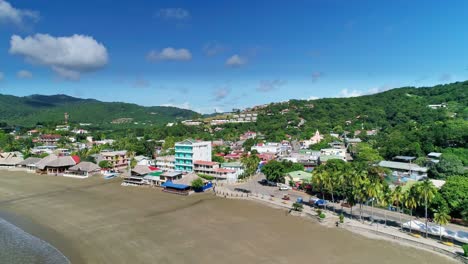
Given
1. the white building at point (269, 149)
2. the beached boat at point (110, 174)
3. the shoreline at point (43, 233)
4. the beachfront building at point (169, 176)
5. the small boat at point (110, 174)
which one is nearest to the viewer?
the shoreline at point (43, 233)

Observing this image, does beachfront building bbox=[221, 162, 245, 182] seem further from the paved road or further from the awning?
the awning

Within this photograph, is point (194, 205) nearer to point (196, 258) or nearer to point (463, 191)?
point (196, 258)

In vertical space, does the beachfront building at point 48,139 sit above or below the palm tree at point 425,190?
above

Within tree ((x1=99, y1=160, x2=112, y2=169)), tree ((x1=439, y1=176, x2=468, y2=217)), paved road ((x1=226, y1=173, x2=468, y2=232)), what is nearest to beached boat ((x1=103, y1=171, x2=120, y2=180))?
tree ((x1=99, y1=160, x2=112, y2=169))

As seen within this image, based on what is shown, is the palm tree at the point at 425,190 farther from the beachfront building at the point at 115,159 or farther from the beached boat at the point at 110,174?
the beachfront building at the point at 115,159

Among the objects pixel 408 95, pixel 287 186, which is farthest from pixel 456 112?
pixel 287 186

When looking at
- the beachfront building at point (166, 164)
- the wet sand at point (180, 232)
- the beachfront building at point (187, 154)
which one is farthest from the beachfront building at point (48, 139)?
the beachfront building at point (187, 154)

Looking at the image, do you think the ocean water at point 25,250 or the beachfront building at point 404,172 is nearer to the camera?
the ocean water at point 25,250
